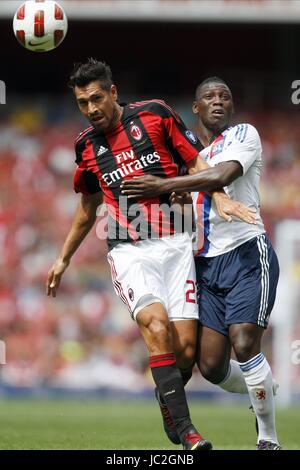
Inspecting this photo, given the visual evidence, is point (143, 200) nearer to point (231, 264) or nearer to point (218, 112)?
point (231, 264)

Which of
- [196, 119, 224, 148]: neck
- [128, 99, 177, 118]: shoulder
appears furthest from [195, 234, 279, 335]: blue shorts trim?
[128, 99, 177, 118]: shoulder

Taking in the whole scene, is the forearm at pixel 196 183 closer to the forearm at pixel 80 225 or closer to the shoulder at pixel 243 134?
the shoulder at pixel 243 134

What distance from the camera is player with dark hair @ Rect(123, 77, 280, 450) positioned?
6363 millimetres

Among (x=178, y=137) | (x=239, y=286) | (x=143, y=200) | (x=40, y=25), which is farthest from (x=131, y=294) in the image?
(x=40, y=25)

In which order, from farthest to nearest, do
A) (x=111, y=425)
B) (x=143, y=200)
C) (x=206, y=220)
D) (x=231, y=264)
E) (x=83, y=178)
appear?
1. (x=111, y=425)
2. (x=83, y=178)
3. (x=206, y=220)
4. (x=231, y=264)
5. (x=143, y=200)

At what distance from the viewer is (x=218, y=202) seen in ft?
20.5

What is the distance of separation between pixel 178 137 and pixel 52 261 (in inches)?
452

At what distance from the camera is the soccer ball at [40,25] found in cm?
704

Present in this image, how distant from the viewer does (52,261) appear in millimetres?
17844

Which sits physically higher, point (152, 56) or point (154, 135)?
point (152, 56)

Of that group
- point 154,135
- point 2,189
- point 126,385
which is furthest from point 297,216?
point 154,135

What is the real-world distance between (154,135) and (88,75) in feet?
2.07

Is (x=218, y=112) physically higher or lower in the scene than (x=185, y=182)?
higher

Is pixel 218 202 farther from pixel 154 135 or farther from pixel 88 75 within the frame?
pixel 88 75
